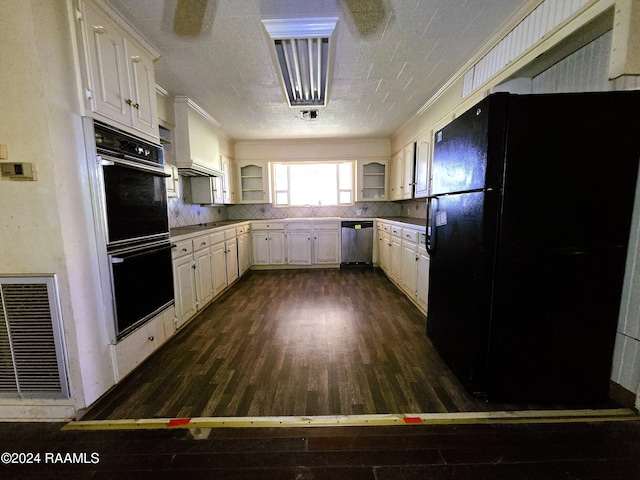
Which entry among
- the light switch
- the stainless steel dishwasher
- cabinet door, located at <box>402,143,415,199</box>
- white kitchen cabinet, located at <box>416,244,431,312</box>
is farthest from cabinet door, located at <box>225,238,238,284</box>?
cabinet door, located at <box>402,143,415,199</box>

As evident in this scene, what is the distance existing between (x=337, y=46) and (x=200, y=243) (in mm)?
2356

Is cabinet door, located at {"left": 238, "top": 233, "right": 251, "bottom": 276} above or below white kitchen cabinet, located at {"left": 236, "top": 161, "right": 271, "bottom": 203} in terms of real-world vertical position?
below

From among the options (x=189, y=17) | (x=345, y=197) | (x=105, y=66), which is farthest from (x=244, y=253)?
(x=189, y=17)

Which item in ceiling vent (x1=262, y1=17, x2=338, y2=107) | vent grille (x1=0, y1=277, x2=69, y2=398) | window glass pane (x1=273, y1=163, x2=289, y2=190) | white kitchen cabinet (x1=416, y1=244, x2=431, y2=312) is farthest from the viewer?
window glass pane (x1=273, y1=163, x2=289, y2=190)

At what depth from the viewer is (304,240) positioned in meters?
4.89

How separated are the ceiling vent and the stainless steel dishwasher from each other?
239cm

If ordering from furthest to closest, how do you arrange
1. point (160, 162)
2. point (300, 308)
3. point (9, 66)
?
point (300, 308) → point (160, 162) → point (9, 66)

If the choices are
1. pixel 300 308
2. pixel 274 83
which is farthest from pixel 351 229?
pixel 274 83

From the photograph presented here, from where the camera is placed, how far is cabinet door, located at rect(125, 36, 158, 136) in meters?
1.83

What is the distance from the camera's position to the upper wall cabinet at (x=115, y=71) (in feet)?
4.84

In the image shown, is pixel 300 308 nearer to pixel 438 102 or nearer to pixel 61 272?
pixel 61 272

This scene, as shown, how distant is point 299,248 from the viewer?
4902 mm

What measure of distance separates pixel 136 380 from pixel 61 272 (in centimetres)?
89

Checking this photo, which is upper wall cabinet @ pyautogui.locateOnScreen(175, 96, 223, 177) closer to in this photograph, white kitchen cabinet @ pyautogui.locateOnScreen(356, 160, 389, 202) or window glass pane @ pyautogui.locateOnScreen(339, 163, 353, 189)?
window glass pane @ pyautogui.locateOnScreen(339, 163, 353, 189)
